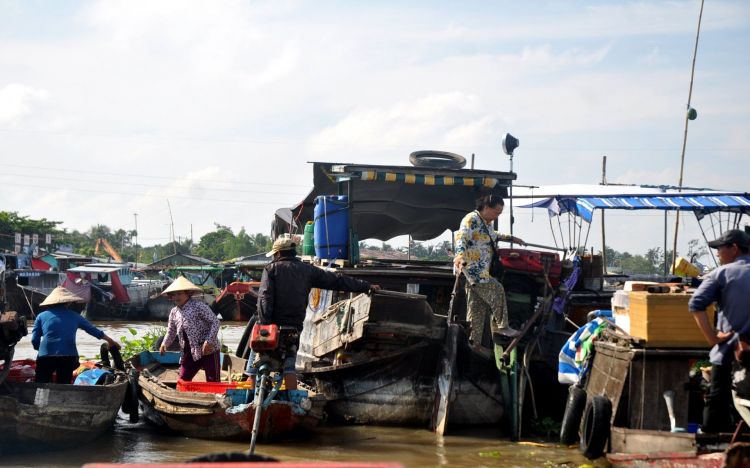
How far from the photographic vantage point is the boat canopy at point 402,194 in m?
10.6

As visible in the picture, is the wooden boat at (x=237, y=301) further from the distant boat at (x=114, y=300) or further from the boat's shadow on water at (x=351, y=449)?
the boat's shadow on water at (x=351, y=449)

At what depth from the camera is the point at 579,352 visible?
8.03 meters

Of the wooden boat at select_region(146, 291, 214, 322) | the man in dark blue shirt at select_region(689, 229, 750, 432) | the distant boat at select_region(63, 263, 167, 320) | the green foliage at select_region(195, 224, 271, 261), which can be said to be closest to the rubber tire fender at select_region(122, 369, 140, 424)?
the man in dark blue shirt at select_region(689, 229, 750, 432)

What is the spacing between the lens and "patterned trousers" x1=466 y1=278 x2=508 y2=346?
30.2 feet

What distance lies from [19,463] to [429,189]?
6.12 m

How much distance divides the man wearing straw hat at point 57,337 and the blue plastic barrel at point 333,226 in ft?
10.2

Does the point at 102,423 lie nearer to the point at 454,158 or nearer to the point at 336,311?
the point at 336,311

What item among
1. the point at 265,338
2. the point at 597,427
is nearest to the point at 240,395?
the point at 265,338

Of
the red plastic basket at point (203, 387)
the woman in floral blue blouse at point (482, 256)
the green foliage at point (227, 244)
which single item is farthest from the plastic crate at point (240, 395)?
the green foliage at point (227, 244)

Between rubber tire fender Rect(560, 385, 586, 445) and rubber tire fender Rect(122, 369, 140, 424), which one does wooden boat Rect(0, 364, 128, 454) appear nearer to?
rubber tire fender Rect(122, 369, 140, 424)

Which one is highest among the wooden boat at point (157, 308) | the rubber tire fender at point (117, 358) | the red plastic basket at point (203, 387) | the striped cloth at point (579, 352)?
the striped cloth at point (579, 352)

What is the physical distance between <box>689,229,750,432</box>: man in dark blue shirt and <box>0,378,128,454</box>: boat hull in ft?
16.9

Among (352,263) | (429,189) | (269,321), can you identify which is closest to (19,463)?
(269,321)

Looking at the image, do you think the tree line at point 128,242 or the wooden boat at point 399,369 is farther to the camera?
the tree line at point 128,242
